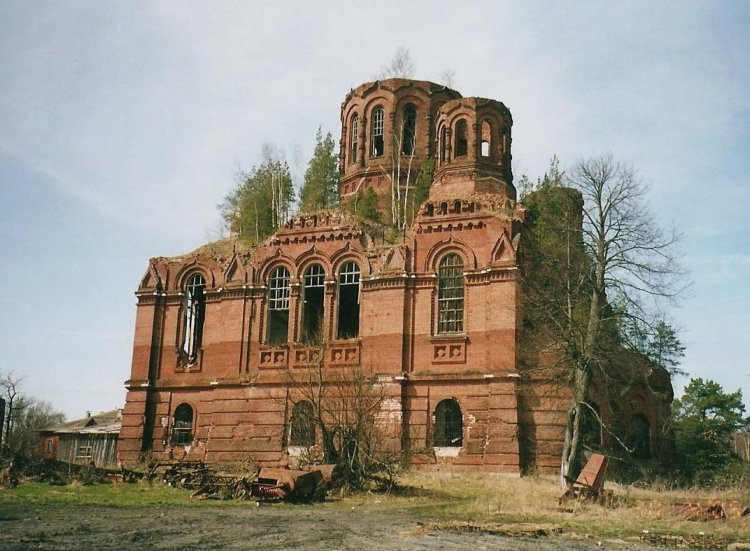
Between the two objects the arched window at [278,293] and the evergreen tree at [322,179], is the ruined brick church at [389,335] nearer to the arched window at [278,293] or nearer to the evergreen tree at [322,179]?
the arched window at [278,293]

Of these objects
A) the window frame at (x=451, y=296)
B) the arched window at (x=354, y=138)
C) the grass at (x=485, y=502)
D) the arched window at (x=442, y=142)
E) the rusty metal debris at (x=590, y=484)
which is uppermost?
the arched window at (x=354, y=138)

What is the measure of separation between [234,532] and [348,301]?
18573 mm

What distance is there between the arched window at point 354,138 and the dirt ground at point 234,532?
23566 millimetres

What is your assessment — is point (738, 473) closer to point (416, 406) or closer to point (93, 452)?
point (416, 406)

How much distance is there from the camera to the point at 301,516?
54.4ft

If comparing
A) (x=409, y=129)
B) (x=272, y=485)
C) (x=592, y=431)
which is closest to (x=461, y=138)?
(x=409, y=129)

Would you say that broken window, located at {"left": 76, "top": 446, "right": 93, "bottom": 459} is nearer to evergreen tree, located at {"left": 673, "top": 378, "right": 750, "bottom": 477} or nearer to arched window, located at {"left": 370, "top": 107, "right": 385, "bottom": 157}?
arched window, located at {"left": 370, "top": 107, "right": 385, "bottom": 157}

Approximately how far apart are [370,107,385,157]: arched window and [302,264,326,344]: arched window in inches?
365

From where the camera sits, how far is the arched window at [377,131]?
3850 cm

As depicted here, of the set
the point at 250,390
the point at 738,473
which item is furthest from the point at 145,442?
the point at 738,473

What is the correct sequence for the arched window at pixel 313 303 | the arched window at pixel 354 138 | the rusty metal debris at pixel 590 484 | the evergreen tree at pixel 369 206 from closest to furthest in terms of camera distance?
the rusty metal debris at pixel 590 484 → the arched window at pixel 313 303 → the evergreen tree at pixel 369 206 → the arched window at pixel 354 138

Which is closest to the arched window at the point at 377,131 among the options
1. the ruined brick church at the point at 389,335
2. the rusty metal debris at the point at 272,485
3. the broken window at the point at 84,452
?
the ruined brick church at the point at 389,335

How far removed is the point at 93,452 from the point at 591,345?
23.0 meters

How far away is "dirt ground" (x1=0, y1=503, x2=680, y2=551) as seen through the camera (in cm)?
1236
